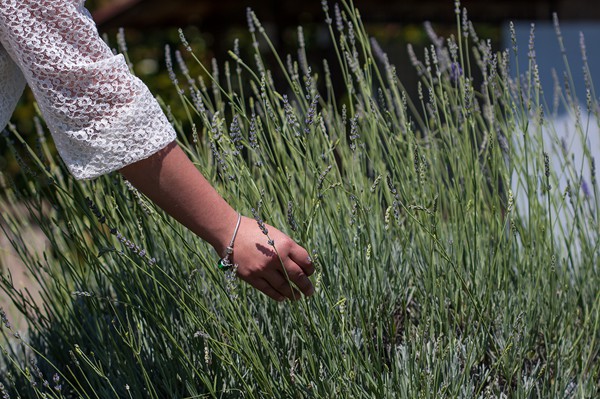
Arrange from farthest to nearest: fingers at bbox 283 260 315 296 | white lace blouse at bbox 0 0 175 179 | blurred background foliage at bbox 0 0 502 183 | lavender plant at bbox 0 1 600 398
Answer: blurred background foliage at bbox 0 0 502 183 < lavender plant at bbox 0 1 600 398 < fingers at bbox 283 260 315 296 < white lace blouse at bbox 0 0 175 179

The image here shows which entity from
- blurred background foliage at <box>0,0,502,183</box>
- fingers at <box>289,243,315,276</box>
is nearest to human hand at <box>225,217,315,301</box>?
fingers at <box>289,243,315,276</box>

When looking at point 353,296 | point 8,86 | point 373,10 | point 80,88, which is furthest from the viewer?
point 373,10

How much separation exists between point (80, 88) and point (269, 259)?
1.60 ft

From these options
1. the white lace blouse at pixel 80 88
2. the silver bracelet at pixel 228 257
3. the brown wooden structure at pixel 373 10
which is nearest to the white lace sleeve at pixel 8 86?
the white lace blouse at pixel 80 88

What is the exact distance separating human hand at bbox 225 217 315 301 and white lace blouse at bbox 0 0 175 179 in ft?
0.81

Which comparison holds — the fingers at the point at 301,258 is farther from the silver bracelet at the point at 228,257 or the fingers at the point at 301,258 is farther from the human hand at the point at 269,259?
the silver bracelet at the point at 228,257

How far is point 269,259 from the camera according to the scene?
1.83 m

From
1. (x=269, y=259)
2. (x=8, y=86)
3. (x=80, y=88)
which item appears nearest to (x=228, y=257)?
(x=269, y=259)

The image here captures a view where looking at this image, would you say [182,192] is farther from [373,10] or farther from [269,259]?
[373,10]

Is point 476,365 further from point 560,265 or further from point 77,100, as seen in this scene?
point 77,100

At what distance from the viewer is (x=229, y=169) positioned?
2.36 metres

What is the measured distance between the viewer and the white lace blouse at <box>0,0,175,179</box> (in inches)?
68.3

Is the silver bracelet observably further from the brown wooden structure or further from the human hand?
the brown wooden structure

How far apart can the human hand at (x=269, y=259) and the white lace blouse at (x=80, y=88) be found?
0.81 ft
